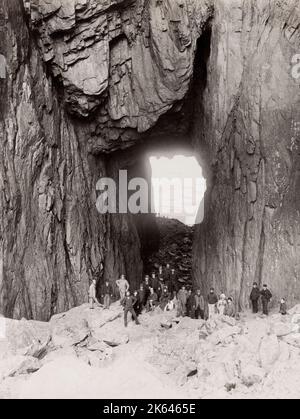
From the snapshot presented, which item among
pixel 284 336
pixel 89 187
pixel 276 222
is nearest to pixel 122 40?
pixel 89 187

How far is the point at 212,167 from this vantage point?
25312mm

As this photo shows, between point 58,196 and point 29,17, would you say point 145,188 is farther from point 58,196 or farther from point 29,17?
point 29,17

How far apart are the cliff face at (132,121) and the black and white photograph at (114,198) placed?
7cm

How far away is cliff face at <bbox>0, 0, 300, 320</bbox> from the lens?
1900cm

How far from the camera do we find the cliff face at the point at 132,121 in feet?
62.3

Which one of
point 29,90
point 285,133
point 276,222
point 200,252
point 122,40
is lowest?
point 200,252

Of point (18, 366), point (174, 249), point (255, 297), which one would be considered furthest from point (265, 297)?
point (174, 249)

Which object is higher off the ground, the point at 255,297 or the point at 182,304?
the point at 255,297

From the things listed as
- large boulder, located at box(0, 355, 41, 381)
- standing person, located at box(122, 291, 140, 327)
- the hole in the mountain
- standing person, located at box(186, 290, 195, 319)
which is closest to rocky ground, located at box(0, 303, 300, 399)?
large boulder, located at box(0, 355, 41, 381)

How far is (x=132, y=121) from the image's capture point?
24156 mm

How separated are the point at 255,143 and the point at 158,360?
35.8 ft

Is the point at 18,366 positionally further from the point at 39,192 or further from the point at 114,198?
the point at 114,198

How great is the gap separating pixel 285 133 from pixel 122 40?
9164 mm

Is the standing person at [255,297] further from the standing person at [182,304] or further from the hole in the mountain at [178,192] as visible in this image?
the hole in the mountain at [178,192]
